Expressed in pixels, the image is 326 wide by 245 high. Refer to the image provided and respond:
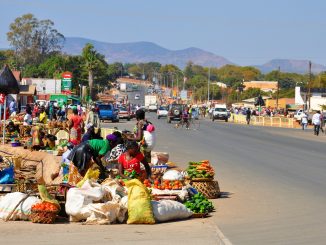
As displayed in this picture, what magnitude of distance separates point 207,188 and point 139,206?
141 inches

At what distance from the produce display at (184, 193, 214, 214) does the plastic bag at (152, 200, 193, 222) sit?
1.17 feet

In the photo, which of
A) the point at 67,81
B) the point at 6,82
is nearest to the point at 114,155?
the point at 6,82

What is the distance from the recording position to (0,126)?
31516mm

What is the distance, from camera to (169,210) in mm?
12805

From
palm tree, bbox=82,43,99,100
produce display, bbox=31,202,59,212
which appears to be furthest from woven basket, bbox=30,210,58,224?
palm tree, bbox=82,43,99,100

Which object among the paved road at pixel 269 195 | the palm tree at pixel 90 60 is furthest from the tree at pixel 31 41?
the paved road at pixel 269 195

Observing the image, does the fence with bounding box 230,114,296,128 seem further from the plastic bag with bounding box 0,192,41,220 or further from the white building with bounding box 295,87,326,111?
the plastic bag with bounding box 0,192,41,220

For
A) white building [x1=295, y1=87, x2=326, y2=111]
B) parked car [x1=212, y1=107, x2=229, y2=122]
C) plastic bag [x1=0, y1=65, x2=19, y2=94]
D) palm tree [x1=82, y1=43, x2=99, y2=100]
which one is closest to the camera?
plastic bag [x1=0, y1=65, x2=19, y2=94]

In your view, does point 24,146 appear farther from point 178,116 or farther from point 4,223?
point 178,116

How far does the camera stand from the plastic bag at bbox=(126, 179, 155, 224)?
12.4 meters

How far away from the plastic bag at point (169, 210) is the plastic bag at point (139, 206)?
204 millimetres

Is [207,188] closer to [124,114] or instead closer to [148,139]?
[148,139]

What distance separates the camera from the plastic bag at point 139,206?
12375mm

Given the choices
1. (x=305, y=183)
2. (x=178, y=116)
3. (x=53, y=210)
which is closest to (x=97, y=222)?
(x=53, y=210)
